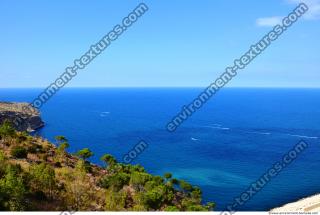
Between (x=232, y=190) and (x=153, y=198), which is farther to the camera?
(x=232, y=190)

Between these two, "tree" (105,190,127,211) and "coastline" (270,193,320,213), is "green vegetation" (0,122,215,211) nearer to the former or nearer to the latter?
"tree" (105,190,127,211)

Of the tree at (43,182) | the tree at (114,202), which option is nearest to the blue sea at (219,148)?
the tree at (114,202)

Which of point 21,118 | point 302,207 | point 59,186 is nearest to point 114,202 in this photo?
point 59,186

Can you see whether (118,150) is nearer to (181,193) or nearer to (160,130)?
(160,130)

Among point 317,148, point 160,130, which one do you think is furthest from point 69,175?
point 160,130

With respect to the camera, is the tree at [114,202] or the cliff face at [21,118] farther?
the cliff face at [21,118]

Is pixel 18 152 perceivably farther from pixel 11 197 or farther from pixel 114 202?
pixel 11 197

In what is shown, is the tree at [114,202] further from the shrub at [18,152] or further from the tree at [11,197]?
the shrub at [18,152]

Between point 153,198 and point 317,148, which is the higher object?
point 317,148

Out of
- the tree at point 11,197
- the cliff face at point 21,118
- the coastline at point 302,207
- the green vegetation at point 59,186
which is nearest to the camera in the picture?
the tree at point 11,197
